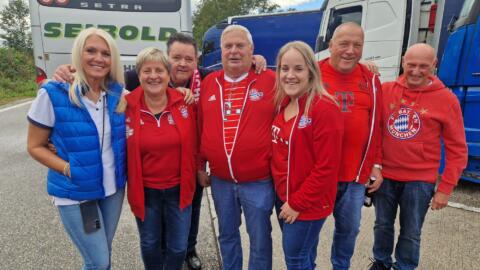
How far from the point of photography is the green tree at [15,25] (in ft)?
106

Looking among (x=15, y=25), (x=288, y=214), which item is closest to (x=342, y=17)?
(x=288, y=214)

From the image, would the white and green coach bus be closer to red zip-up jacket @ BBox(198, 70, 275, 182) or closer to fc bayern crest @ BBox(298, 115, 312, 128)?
red zip-up jacket @ BBox(198, 70, 275, 182)

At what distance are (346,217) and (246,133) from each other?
0.92 metres

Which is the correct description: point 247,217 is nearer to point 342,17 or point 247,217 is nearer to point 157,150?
point 157,150

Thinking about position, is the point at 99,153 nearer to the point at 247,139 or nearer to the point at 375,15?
the point at 247,139

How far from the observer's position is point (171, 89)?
2.20 meters

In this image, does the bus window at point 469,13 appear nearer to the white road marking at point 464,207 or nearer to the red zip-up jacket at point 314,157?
the white road marking at point 464,207

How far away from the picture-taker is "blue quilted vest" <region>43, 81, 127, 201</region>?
1828mm

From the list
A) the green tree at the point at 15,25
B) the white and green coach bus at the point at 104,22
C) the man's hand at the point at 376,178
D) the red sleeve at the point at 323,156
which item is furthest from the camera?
the green tree at the point at 15,25

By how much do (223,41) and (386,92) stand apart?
1243mm

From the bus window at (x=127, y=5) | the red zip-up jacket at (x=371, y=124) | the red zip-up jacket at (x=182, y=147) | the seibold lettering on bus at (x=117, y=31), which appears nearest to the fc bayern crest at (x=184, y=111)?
the red zip-up jacket at (x=182, y=147)

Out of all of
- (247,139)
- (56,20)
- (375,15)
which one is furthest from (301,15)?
(247,139)

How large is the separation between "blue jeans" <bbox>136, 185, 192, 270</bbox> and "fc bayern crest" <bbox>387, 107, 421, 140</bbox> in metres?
1.53

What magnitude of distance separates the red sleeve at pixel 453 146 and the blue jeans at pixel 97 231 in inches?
86.2
